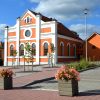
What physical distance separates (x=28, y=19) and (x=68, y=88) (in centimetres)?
4290

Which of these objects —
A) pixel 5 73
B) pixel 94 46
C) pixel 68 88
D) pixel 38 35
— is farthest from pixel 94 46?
pixel 68 88

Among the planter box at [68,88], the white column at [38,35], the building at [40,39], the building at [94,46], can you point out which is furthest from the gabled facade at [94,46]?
the planter box at [68,88]

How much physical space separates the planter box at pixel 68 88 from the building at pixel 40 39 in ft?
121

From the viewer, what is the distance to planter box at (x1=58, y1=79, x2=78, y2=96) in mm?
13817

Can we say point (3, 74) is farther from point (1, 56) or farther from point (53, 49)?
point (1, 56)

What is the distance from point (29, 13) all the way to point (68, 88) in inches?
1684

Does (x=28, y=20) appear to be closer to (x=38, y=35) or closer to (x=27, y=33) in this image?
(x=27, y=33)

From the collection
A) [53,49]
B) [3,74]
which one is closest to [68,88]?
[3,74]

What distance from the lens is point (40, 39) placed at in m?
53.7

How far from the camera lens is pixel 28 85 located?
1892 centimetres

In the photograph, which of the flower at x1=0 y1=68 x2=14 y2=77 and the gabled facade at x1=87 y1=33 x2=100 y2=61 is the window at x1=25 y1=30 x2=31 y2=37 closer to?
the gabled facade at x1=87 y1=33 x2=100 y2=61

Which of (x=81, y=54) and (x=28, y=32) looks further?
(x=81, y=54)

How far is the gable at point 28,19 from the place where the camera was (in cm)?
5509

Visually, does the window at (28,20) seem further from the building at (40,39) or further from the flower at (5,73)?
the flower at (5,73)
